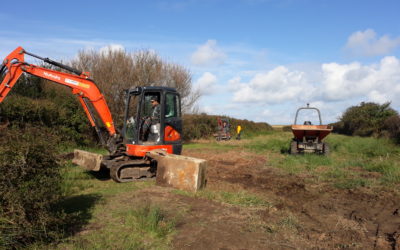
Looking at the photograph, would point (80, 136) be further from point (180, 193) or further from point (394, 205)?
point (394, 205)

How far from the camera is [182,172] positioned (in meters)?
6.70

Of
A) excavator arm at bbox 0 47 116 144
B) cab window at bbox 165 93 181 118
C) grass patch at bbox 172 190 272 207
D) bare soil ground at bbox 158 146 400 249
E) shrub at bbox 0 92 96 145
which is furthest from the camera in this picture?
shrub at bbox 0 92 96 145

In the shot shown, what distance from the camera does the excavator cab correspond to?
8062mm

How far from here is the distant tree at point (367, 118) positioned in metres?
27.9

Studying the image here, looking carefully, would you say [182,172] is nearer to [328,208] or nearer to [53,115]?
[328,208]

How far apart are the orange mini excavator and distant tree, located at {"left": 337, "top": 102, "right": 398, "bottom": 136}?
76.3 ft

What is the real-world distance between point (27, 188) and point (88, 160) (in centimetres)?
462

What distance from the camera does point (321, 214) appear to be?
213 inches

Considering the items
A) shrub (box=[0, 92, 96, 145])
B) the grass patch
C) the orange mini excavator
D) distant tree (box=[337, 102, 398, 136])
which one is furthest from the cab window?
distant tree (box=[337, 102, 398, 136])

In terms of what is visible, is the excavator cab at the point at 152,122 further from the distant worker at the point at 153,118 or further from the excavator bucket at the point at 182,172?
the excavator bucket at the point at 182,172

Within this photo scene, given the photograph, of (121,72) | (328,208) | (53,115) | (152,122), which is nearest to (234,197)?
(328,208)

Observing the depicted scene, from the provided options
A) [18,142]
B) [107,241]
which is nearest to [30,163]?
[18,142]

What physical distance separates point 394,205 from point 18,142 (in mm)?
6138

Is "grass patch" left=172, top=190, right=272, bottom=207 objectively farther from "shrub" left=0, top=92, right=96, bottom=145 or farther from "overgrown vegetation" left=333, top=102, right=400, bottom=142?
"overgrown vegetation" left=333, top=102, right=400, bottom=142
